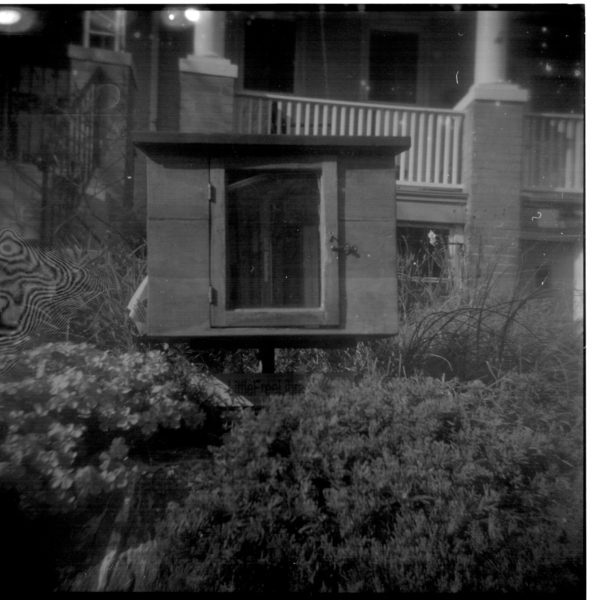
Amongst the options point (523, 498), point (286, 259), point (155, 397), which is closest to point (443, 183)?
Result: point (286, 259)

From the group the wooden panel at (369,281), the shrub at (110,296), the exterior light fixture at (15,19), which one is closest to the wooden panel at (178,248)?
the shrub at (110,296)

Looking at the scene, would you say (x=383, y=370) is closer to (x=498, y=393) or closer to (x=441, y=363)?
(x=441, y=363)

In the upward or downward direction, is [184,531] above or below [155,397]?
below

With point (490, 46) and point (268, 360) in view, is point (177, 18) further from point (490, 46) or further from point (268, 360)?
point (268, 360)

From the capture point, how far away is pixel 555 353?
6.37ft

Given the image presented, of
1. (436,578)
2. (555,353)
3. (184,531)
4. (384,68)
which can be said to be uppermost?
(384,68)

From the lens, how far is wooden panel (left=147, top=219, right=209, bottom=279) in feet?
5.57

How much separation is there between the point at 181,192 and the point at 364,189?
662mm

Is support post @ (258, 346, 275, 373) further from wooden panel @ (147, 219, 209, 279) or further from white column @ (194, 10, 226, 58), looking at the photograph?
white column @ (194, 10, 226, 58)

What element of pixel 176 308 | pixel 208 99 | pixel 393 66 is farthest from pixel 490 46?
pixel 176 308

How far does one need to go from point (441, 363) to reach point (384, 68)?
4.08ft

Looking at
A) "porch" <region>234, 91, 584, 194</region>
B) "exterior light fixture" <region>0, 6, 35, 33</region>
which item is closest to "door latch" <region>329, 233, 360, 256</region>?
"porch" <region>234, 91, 584, 194</region>

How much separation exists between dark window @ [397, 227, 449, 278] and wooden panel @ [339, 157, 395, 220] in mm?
247

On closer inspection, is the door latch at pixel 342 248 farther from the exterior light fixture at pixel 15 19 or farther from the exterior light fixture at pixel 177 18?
the exterior light fixture at pixel 15 19
